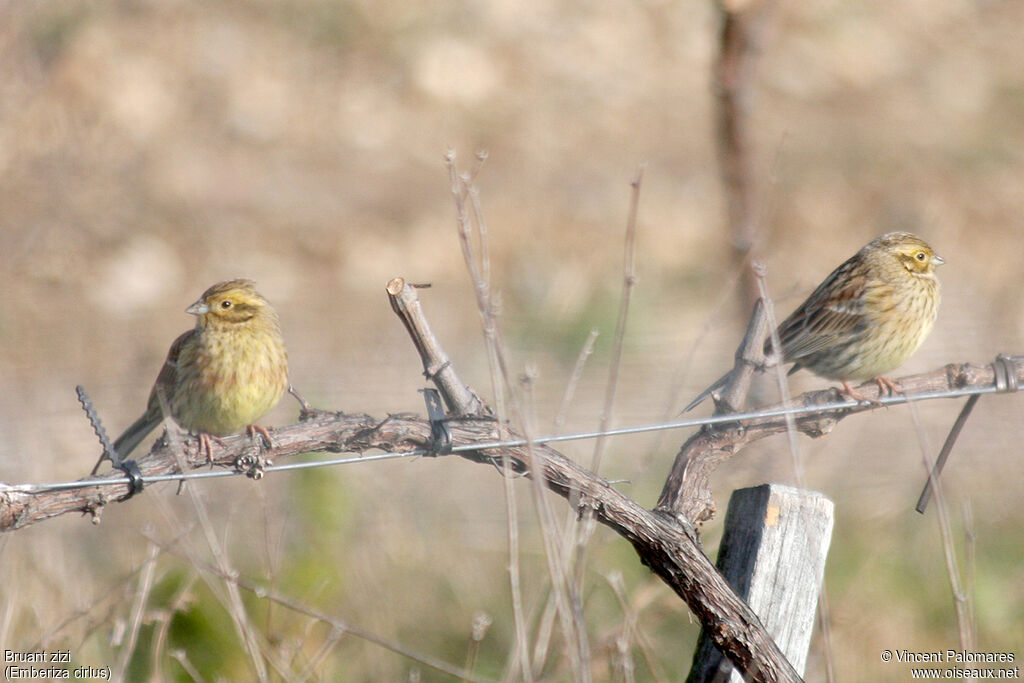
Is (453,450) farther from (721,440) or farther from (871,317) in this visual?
(871,317)

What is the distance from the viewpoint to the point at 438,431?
3012mm

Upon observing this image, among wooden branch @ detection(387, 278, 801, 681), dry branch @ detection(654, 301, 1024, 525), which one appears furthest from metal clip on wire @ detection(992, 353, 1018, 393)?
wooden branch @ detection(387, 278, 801, 681)

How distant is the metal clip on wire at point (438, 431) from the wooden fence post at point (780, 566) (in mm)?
799

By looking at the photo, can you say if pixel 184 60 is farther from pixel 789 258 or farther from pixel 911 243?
pixel 911 243

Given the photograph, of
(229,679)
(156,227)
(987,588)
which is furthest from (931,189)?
(229,679)

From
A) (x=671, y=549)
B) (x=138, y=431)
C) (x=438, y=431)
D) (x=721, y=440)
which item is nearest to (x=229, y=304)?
(x=138, y=431)

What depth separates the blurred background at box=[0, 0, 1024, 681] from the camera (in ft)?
18.5

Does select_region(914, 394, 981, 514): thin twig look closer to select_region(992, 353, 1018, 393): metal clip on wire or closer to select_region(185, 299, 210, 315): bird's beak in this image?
select_region(992, 353, 1018, 393): metal clip on wire

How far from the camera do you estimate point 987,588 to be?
20.7 ft

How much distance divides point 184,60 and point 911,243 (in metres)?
8.95

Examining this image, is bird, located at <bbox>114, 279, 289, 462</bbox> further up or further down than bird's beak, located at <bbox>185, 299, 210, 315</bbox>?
further down

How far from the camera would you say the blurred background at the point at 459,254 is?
18.5 ft

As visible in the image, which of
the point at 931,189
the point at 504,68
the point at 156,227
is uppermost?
the point at 504,68

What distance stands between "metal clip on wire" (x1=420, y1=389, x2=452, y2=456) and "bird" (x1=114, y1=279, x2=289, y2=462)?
5.40 feet
